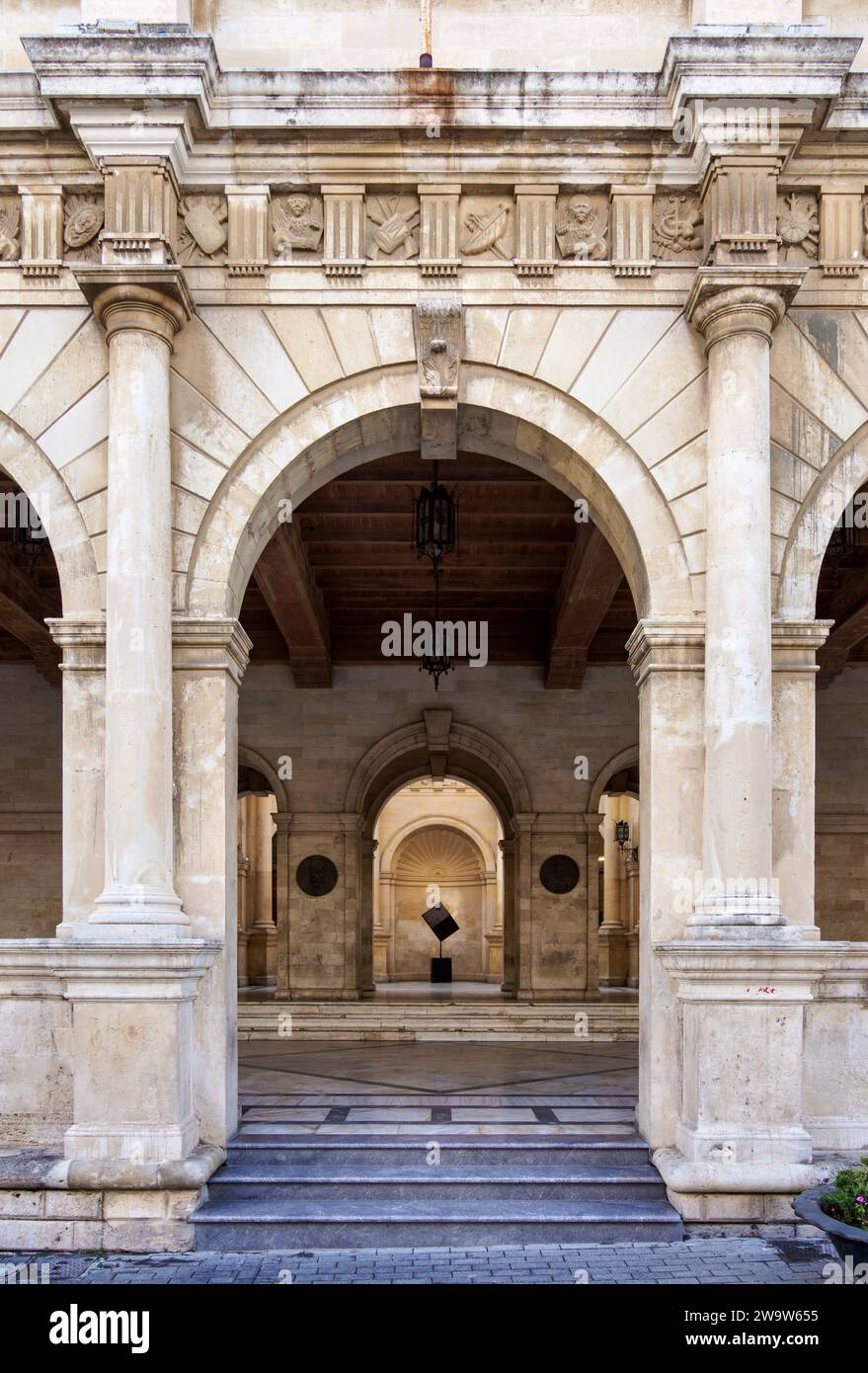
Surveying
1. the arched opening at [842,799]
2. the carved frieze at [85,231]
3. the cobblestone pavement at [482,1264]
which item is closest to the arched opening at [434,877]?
the arched opening at [842,799]

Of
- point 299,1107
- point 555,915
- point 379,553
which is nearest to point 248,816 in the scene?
point 555,915

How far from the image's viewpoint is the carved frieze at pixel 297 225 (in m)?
8.76

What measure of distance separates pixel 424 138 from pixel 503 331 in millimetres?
1333

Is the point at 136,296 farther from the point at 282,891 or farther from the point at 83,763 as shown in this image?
the point at 282,891

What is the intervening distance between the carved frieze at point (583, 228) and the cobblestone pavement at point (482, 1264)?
19.9ft

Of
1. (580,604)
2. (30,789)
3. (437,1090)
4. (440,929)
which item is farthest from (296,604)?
(440,929)

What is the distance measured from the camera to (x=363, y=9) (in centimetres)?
912

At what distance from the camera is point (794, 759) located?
8.48 m

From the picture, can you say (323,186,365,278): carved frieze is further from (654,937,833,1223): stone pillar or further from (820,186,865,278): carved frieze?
(654,937,833,1223): stone pillar

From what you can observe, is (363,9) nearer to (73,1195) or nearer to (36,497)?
(36,497)

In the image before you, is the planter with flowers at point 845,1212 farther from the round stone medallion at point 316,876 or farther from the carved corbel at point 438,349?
the round stone medallion at point 316,876

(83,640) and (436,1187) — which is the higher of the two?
(83,640)

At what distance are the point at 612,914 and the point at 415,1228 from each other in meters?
21.1
